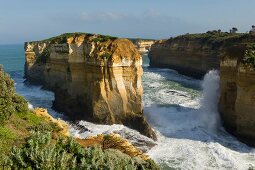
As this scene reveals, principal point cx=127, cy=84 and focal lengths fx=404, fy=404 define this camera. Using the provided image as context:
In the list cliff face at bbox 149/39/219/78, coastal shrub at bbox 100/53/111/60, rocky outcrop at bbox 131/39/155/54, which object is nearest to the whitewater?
coastal shrub at bbox 100/53/111/60

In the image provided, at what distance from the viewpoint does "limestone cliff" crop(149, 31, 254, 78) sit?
58.4 metres

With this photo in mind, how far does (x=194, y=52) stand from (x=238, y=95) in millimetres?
36930

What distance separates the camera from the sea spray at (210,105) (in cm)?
3183

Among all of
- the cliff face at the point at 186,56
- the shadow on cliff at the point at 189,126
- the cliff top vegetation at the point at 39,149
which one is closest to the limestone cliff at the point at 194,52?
the cliff face at the point at 186,56

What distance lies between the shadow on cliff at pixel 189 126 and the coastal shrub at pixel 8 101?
41.5ft

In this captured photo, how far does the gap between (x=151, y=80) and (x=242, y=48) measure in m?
30.7

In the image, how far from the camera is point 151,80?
197ft

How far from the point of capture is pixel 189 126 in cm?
3206

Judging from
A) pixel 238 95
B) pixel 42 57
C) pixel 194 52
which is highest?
pixel 194 52

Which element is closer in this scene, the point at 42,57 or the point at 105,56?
the point at 105,56

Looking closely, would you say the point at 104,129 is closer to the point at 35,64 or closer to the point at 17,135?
the point at 17,135

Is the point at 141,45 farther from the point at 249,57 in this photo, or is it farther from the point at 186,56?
the point at 249,57

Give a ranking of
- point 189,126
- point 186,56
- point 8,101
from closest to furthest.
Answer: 1. point 8,101
2. point 189,126
3. point 186,56

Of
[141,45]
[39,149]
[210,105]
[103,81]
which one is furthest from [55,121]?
[141,45]
